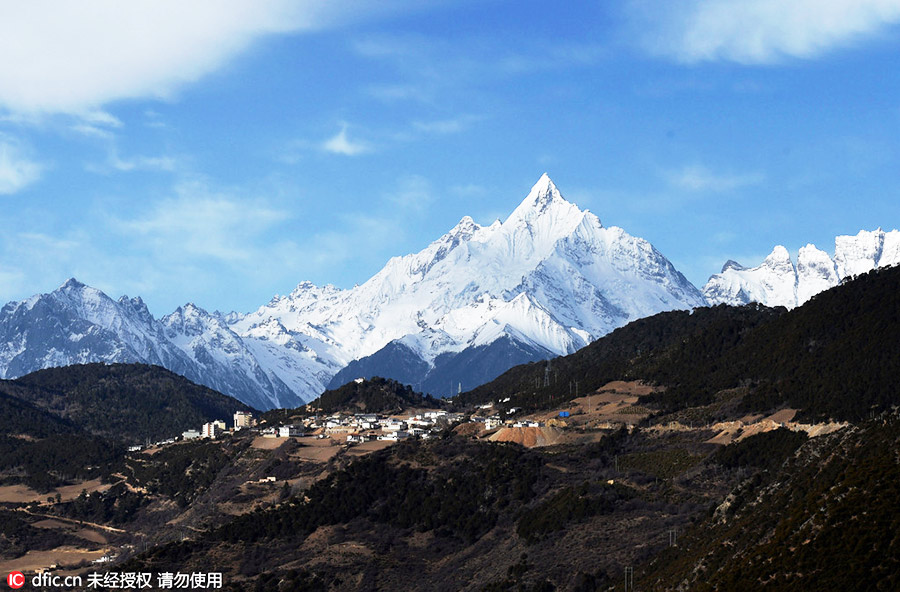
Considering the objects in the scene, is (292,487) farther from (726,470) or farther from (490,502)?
(726,470)

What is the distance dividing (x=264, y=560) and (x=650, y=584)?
57985mm

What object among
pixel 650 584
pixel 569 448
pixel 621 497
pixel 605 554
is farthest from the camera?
pixel 569 448

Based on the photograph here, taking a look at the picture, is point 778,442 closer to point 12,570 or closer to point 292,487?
point 292,487

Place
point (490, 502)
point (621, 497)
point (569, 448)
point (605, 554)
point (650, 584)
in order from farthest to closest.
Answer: point (569, 448)
point (490, 502)
point (621, 497)
point (605, 554)
point (650, 584)

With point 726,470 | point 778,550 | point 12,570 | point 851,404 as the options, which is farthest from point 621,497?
point 12,570

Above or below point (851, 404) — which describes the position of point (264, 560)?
below

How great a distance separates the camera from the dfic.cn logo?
566 feet

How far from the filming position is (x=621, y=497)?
473ft

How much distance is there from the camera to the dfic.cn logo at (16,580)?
172m

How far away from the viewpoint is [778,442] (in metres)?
147

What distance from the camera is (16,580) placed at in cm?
17300

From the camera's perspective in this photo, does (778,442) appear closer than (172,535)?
Yes

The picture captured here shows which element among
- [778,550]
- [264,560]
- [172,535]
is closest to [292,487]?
[172,535]

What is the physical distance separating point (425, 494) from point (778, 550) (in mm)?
81379
